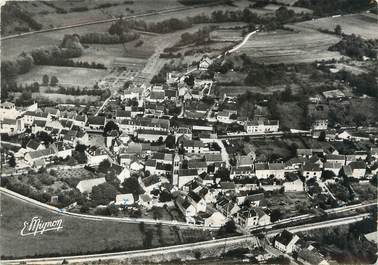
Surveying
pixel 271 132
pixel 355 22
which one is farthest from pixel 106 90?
pixel 355 22

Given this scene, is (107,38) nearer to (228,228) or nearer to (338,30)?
(228,228)

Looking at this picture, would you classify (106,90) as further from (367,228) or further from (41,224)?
(367,228)

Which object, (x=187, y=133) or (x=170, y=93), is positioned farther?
(x=170, y=93)

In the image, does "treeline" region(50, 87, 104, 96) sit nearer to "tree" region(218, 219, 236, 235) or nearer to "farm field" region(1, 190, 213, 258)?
"farm field" region(1, 190, 213, 258)

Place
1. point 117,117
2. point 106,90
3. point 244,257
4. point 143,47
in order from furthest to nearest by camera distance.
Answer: point 143,47
point 106,90
point 117,117
point 244,257

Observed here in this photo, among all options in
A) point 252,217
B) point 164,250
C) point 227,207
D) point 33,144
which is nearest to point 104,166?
point 33,144

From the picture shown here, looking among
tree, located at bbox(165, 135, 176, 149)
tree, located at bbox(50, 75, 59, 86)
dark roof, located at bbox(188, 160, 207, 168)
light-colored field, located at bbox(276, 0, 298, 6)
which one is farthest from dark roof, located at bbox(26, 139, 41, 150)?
light-colored field, located at bbox(276, 0, 298, 6)

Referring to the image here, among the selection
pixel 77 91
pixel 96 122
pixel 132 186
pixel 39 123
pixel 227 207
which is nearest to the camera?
pixel 227 207
